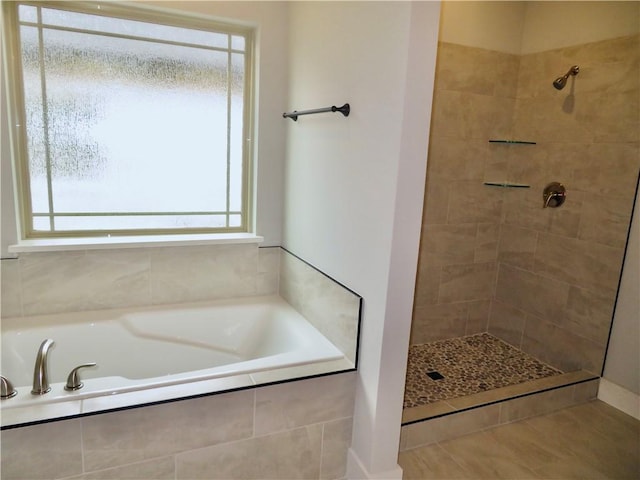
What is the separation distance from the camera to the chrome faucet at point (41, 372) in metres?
1.52

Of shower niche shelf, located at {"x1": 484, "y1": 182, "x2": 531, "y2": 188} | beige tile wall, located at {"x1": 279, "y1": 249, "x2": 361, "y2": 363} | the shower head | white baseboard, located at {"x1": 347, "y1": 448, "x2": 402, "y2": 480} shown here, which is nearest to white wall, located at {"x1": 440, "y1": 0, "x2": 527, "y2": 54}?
the shower head

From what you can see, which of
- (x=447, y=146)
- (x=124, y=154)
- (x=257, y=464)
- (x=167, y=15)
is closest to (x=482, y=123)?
(x=447, y=146)

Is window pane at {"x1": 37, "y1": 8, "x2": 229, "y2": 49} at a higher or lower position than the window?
higher

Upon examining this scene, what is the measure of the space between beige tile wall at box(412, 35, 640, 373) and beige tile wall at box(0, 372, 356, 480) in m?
1.40

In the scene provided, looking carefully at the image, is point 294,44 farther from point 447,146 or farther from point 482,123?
point 482,123

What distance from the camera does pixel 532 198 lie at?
301 cm

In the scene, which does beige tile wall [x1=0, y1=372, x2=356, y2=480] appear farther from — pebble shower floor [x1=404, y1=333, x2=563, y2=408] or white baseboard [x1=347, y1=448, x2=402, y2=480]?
pebble shower floor [x1=404, y1=333, x2=563, y2=408]

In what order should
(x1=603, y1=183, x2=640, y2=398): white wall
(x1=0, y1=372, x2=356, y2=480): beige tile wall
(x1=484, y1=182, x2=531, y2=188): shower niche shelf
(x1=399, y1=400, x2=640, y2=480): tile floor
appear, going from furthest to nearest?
(x1=484, y1=182, x2=531, y2=188): shower niche shelf, (x1=603, y1=183, x2=640, y2=398): white wall, (x1=399, y1=400, x2=640, y2=480): tile floor, (x1=0, y1=372, x2=356, y2=480): beige tile wall

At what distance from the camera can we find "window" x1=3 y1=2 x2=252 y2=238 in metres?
2.15

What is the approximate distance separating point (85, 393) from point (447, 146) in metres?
2.43

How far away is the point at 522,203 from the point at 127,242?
2.56 m

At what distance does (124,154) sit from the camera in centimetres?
236

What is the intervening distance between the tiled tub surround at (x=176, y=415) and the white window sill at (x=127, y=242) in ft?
0.14

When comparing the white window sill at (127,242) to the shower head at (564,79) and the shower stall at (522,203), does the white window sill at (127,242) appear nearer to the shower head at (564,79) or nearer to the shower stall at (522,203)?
the shower stall at (522,203)
